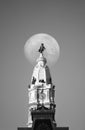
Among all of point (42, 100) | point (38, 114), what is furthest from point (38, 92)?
point (38, 114)

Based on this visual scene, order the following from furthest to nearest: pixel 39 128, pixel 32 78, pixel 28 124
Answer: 1. pixel 32 78
2. pixel 28 124
3. pixel 39 128

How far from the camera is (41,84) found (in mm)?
150125

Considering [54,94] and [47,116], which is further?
[54,94]

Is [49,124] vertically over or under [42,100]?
under

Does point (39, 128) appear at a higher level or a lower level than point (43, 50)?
lower

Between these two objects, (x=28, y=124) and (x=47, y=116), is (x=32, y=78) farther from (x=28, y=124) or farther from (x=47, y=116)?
(x=47, y=116)

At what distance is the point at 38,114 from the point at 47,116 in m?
2.07

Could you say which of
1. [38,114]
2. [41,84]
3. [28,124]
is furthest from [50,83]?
[38,114]

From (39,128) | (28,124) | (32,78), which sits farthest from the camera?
(32,78)

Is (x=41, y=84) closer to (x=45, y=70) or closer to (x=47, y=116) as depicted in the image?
(x=45, y=70)

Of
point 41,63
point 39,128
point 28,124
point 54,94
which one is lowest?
point 39,128

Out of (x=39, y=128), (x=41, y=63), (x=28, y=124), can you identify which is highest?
(x=41, y=63)

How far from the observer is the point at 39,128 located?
11300 cm

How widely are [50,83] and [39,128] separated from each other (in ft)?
129
